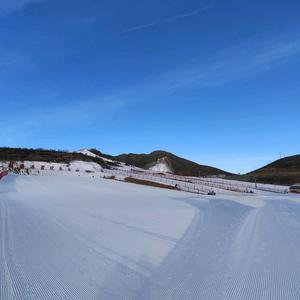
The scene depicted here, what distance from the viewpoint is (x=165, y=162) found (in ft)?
432

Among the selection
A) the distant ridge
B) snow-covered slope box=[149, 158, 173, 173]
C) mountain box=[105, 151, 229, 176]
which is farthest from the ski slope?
the distant ridge

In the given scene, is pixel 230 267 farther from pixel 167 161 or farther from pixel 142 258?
pixel 167 161

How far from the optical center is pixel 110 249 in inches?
339

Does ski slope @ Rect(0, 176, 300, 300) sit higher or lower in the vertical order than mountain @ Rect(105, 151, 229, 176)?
lower

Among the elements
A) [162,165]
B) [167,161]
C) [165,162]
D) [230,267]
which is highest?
[167,161]

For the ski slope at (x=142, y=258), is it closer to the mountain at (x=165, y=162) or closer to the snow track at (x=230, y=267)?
the snow track at (x=230, y=267)

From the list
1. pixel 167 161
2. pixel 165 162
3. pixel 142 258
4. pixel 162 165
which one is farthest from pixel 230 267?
pixel 167 161

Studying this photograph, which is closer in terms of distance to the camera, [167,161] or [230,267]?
[230,267]

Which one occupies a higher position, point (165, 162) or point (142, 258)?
point (165, 162)

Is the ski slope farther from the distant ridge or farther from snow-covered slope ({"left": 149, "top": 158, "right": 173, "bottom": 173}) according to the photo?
the distant ridge

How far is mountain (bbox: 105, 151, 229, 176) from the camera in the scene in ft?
420

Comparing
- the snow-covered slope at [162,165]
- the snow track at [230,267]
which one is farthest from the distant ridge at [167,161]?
the snow track at [230,267]

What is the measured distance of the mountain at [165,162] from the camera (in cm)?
12794

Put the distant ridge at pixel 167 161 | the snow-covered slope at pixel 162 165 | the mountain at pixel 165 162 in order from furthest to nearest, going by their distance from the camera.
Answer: the distant ridge at pixel 167 161 < the mountain at pixel 165 162 < the snow-covered slope at pixel 162 165
